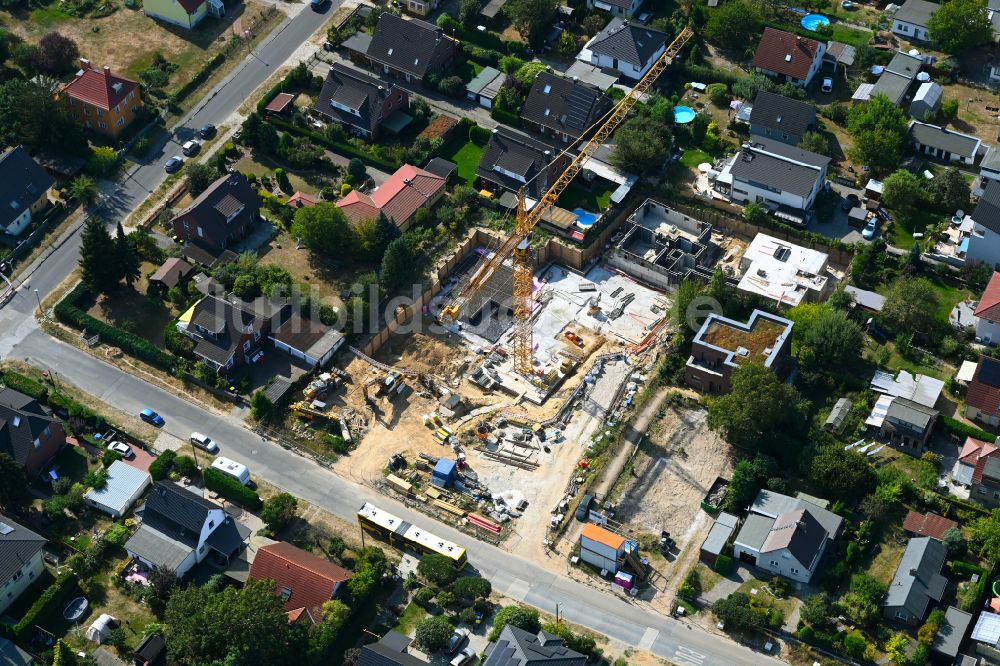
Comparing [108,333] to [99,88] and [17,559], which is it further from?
[99,88]

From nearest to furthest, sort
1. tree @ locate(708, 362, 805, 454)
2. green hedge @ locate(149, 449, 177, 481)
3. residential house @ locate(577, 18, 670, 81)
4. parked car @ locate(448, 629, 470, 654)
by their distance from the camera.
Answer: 1. parked car @ locate(448, 629, 470, 654)
2. tree @ locate(708, 362, 805, 454)
3. green hedge @ locate(149, 449, 177, 481)
4. residential house @ locate(577, 18, 670, 81)

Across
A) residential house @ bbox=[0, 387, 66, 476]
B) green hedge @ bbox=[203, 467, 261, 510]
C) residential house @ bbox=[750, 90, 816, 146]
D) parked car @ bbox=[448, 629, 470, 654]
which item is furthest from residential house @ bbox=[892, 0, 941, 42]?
residential house @ bbox=[0, 387, 66, 476]

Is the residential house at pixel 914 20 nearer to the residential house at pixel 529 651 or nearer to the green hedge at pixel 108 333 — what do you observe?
the residential house at pixel 529 651

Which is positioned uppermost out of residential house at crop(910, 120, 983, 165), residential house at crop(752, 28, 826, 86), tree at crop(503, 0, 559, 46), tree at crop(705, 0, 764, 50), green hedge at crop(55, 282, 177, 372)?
tree at crop(705, 0, 764, 50)

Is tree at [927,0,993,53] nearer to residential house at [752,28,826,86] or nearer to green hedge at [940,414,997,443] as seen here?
residential house at [752,28,826,86]

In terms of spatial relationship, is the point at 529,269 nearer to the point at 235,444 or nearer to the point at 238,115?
the point at 235,444

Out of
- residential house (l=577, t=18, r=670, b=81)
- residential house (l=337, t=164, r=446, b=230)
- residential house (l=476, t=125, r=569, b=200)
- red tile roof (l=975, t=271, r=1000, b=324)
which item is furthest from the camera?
residential house (l=577, t=18, r=670, b=81)

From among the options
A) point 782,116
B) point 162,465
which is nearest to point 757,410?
point 782,116
